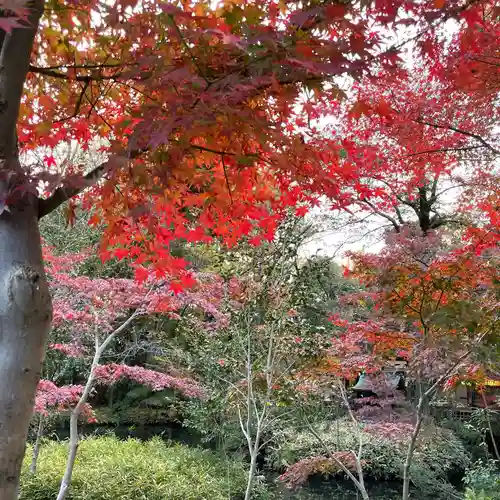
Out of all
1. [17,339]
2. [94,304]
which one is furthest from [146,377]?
[17,339]

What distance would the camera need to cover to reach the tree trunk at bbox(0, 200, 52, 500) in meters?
1.53

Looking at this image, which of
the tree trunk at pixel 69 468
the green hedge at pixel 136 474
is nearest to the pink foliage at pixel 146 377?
the tree trunk at pixel 69 468

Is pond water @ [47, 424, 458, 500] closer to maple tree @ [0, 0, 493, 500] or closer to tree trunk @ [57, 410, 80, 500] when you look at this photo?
tree trunk @ [57, 410, 80, 500]

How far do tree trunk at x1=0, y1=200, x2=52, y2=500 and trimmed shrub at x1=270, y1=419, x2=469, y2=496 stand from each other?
6.55 metres

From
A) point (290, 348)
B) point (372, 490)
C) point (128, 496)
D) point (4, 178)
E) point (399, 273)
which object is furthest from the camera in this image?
point (372, 490)

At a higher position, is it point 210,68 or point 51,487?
point 210,68

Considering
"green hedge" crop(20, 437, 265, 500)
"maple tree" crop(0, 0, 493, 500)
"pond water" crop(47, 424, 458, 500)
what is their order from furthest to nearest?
"pond water" crop(47, 424, 458, 500), "green hedge" crop(20, 437, 265, 500), "maple tree" crop(0, 0, 493, 500)

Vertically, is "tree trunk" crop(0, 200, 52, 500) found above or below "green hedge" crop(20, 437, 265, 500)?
above

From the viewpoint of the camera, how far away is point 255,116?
161cm

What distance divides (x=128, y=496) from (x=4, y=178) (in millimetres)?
5908

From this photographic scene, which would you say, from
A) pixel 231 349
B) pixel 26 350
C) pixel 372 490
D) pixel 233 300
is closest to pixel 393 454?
pixel 372 490

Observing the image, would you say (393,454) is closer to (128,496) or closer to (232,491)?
(232,491)

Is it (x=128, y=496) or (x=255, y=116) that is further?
(x=128, y=496)

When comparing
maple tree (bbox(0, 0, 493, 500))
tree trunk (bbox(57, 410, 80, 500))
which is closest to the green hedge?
tree trunk (bbox(57, 410, 80, 500))
